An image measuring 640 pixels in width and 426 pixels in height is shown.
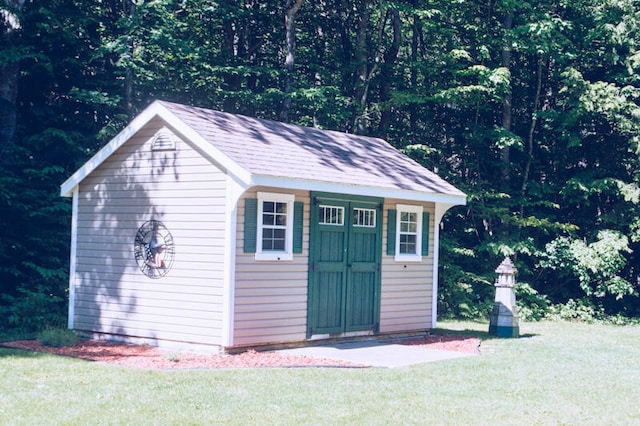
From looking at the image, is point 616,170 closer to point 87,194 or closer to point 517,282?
point 517,282

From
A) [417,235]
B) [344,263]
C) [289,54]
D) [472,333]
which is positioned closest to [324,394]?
[344,263]

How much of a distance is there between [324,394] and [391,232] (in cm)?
593

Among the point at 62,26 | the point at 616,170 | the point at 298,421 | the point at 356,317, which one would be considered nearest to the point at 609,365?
the point at 356,317

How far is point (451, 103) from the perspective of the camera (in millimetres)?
22828

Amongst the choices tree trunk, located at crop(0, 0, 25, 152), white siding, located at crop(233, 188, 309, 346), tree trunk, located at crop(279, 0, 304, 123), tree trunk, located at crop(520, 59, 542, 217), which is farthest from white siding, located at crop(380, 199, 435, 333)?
tree trunk, located at crop(0, 0, 25, 152)

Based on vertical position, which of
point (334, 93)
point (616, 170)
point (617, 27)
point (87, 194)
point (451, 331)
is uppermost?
point (617, 27)

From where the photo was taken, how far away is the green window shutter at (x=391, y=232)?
46.4 feet

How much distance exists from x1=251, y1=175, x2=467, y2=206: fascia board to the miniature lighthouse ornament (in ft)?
5.06

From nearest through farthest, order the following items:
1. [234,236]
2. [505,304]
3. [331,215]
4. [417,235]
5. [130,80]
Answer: [234,236] < [331,215] < [417,235] < [505,304] < [130,80]

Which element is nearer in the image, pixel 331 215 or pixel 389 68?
pixel 331 215

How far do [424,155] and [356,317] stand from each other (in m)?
9.52

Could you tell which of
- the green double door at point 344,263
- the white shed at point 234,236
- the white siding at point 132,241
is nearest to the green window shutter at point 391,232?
the white shed at point 234,236

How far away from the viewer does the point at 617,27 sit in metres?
20.1

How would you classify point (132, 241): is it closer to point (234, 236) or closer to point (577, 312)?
point (234, 236)
